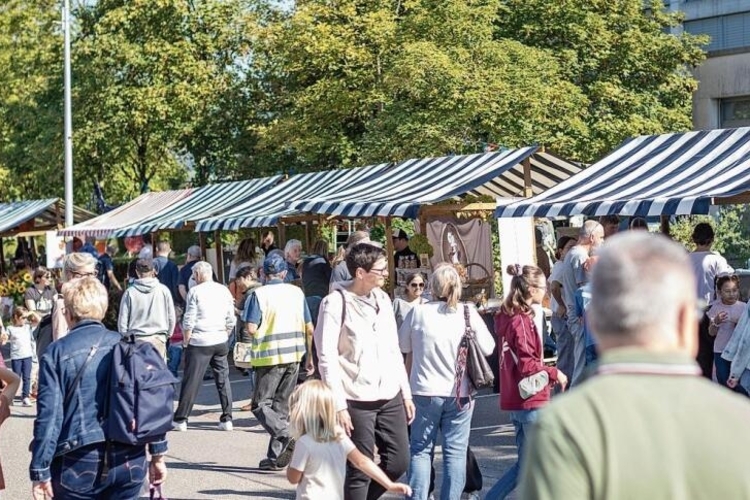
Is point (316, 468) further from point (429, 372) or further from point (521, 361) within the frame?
point (521, 361)

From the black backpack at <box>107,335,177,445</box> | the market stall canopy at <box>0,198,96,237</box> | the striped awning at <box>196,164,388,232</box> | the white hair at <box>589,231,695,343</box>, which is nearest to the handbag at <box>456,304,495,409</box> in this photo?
the black backpack at <box>107,335,177,445</box>

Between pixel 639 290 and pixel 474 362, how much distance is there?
5174 millimetres

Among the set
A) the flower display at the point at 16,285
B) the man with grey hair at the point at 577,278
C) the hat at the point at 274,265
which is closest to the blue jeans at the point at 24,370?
the hat at the point at 274,265

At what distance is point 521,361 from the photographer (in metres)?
7.68

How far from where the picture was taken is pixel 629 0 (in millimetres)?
34000

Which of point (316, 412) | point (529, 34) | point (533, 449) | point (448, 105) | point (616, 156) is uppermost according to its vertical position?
point (529, 34)

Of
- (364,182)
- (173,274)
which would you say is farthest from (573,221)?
(173,274)

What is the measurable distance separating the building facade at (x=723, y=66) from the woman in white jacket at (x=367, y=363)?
4032 centimetres

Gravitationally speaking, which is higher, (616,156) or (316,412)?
(616,156)

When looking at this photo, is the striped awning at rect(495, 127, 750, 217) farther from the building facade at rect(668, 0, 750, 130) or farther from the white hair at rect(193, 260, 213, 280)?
the building facade at rect(668, 0, 750, 130)

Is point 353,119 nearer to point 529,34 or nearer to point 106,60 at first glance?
point 529,34

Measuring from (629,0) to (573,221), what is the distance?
11.1m

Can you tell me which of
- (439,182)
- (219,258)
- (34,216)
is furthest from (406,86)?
(34,216)

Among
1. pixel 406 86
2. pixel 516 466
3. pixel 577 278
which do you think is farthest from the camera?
pixel 406 86
